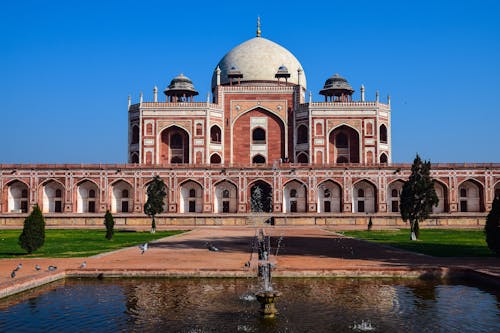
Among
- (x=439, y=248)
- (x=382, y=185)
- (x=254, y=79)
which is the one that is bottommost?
(x=439, y=248)

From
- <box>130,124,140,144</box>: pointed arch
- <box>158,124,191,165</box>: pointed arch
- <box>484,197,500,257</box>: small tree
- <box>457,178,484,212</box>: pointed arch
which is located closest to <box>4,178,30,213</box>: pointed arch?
<box>130,124,140,144</box>: pointed arch

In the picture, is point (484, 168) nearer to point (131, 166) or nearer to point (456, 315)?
point (131, 166)

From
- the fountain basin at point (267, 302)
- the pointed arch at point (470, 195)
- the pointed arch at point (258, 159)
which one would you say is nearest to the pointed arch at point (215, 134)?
the pointed arch at point (258, 159)

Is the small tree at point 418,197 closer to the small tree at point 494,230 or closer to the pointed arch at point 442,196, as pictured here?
the small tree at point 494,230

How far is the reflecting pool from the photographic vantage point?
22.2 feet

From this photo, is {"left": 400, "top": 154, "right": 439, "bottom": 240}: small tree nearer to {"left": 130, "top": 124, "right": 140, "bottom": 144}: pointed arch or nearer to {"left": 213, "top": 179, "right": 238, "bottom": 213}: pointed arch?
{"left": 213, "top": 179, "right": 238, "bottom": 213}: pointed arch

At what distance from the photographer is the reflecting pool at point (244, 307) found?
22.2ft

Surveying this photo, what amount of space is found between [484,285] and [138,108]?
108 ft

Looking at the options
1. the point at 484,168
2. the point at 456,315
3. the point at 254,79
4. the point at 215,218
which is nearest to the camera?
the point at 456,315

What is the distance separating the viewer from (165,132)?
3888cm

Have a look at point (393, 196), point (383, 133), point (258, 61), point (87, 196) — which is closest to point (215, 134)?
point (258, 61)

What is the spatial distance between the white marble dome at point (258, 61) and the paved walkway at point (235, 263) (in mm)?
27418

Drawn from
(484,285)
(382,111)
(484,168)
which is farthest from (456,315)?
(382,111)

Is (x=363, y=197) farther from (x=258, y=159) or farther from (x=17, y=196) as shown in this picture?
(x=17, y=196)
